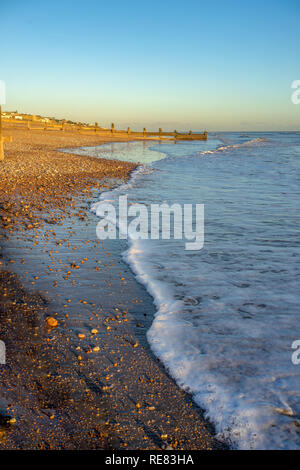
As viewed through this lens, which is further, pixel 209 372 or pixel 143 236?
pixel 143 236

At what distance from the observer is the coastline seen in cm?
207

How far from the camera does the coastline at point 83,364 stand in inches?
81.4

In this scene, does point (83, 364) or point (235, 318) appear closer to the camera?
point (83, 364)

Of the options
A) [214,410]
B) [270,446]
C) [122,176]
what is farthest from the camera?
[122,176]

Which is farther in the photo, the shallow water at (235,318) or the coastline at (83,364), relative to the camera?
the shallow water at (235,318)

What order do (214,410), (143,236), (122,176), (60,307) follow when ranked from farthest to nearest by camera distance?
(122,176)
(143,236)
(60,307)
(214,410)

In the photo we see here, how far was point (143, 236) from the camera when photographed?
20.7 feet

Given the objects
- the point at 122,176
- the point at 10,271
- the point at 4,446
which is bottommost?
the point at 4,446

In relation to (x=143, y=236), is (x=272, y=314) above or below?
below

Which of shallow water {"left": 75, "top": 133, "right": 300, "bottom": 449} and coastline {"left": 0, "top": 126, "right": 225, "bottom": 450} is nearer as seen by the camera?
coastline {"left": 0, "top": 126, "right": 225, "bottom": 450}

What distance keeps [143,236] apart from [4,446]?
4.62 meters

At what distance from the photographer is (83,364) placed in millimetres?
2672

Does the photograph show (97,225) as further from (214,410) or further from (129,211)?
(214,410)

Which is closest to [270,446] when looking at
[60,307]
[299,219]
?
[60,307]
